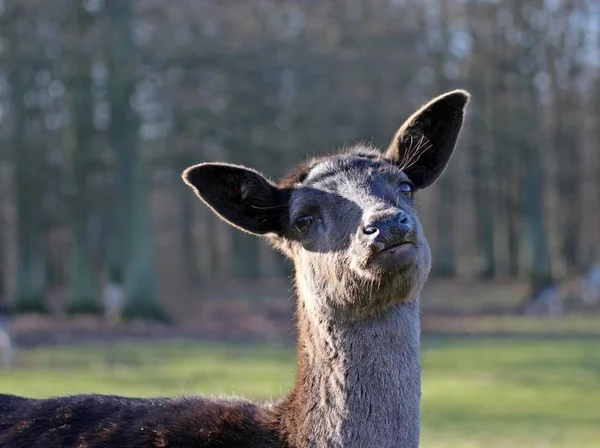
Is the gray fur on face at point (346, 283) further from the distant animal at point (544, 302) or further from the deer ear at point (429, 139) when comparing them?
the distant animal at point (544, 302)

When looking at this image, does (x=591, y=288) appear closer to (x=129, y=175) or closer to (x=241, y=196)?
(x=129, y=175)

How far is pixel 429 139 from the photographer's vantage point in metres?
6.31

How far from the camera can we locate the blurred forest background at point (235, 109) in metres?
31.9

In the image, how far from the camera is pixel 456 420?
547 inches

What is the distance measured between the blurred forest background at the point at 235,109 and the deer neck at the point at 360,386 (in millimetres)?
26029

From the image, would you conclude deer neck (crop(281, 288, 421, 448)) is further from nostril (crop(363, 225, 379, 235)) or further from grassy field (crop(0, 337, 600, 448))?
grassy field (crop(0, 337, 600, 448))

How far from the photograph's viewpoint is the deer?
538 centimetres

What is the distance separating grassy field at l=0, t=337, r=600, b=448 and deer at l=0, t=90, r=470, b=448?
433 cm

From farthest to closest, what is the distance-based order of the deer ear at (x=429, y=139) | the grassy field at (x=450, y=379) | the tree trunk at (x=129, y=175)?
the tree trunk at (x=129, y=175), the grassy field at (x=450, y=379), the deer ear at (x=429, y=139)

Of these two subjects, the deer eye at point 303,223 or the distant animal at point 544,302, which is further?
the distant animal at point 544,302

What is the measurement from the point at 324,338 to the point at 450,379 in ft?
42.0

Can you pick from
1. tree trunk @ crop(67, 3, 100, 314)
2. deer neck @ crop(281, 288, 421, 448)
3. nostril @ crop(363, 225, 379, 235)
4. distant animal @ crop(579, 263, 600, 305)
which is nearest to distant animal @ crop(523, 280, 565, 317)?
distant animal @ crop(579, 263, 600, 305)

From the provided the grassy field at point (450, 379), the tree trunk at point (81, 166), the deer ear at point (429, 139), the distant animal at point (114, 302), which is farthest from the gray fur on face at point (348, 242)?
the tree trunk at point (81, 166)

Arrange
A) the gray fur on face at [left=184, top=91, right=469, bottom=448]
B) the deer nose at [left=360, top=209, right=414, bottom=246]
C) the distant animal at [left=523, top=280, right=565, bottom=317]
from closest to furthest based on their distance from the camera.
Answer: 1. the deer nose at [left=360, top=209, right=414, bottom=246]
2. the gray fur on face at [left=184, top=91, right=469, bottom=448]
3. the distant animal at [left=523, top=280, right=565, bottom=317]
